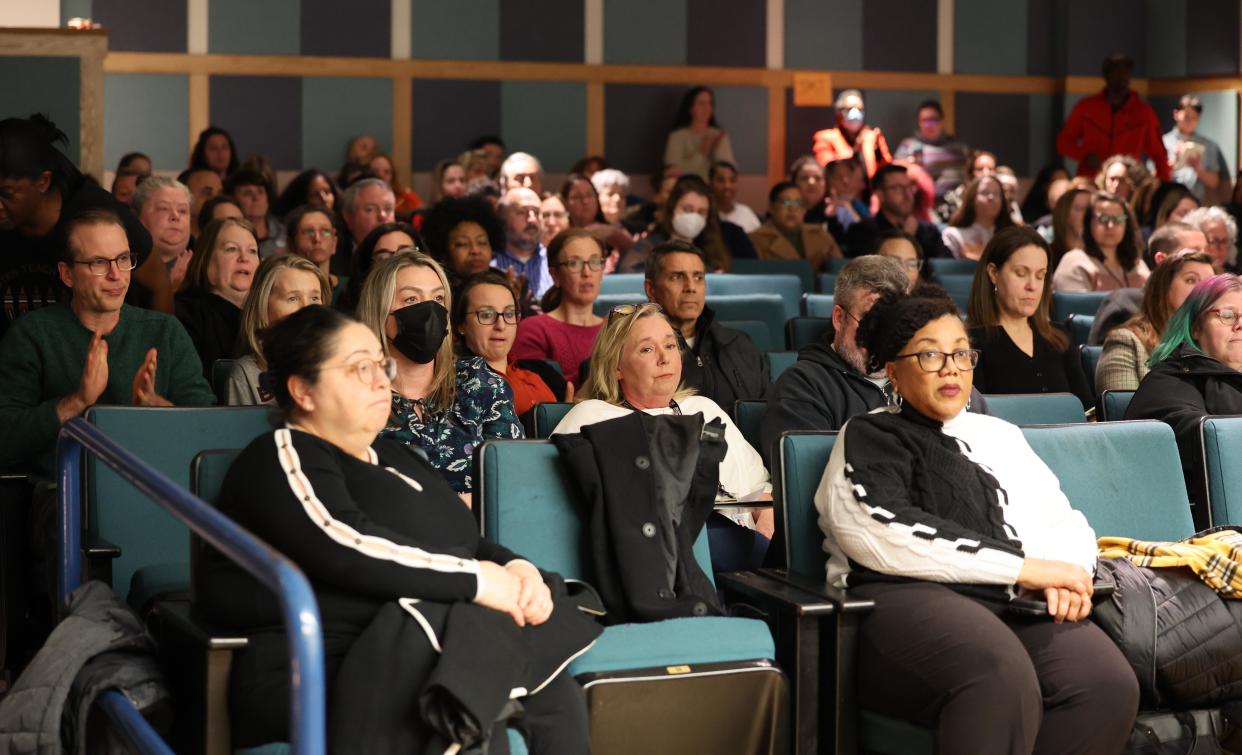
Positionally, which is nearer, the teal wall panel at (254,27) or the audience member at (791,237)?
the audience member at (791,237)

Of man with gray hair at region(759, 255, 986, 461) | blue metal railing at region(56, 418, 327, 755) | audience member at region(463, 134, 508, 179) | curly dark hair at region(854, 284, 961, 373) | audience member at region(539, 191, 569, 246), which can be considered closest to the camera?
blue metal railing at region(56, 418, 327, 755)

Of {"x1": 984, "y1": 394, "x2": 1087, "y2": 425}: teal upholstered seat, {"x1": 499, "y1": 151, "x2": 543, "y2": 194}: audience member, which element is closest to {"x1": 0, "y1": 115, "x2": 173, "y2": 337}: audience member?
{"x1": 984, "y1": 394, "x2": 1087, "y2": 425}: teal upholstered seat

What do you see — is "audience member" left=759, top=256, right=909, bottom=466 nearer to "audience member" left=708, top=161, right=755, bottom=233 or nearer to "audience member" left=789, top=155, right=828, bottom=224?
"audience member" left=708, top=161, right=755, bottom=233

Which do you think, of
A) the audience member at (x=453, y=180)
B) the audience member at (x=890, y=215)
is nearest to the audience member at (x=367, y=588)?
the audience member at (x=453, y=180)

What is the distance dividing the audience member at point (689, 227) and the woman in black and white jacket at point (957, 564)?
3.52 meters

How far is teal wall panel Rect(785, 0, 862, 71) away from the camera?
1057cm

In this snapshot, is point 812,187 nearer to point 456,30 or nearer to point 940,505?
point 456,30

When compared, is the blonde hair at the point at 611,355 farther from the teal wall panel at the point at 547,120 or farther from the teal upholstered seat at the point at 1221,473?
the teal wall panel at the point at 547,120

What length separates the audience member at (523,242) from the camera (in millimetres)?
6102

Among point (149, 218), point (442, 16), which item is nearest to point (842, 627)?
point (149, 218)

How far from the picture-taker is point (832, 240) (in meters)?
7.96

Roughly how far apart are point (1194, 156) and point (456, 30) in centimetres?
489

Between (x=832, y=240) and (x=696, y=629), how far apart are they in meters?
5.28

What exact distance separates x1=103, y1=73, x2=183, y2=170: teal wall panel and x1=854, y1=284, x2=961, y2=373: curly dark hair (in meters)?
7.11
